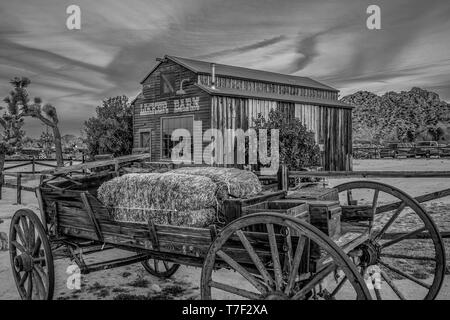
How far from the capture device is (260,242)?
3166mm

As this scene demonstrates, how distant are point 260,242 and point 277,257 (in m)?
0.27

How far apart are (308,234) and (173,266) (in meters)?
3.41

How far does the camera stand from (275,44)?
8.14 m

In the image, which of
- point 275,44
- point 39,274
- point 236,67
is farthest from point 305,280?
point 236,67

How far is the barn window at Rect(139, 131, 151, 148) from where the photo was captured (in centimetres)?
2283

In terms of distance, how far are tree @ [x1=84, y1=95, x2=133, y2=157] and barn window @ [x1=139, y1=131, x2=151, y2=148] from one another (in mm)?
1379

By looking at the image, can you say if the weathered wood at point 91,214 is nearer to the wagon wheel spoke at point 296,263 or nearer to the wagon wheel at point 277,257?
the wagon wheel at point 277,257

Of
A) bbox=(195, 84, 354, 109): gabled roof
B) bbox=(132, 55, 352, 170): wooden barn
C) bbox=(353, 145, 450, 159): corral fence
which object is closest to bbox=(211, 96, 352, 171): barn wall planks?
bbox=(132, 55, 352, 170): wooden barn

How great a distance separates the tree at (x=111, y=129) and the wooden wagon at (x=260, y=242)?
1887 centimetres

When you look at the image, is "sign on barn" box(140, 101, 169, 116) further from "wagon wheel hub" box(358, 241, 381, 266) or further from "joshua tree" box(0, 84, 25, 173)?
"wagon wheel hub" box(358, 241, 381, 266)

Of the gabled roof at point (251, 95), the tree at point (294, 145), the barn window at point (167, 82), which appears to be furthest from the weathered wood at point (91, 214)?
the barn window at point (167, 82)

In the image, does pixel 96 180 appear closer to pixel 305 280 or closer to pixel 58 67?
pixel 305 280

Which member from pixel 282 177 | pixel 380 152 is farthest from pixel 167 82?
pixel 380 152

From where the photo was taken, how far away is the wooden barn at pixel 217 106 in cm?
1953
